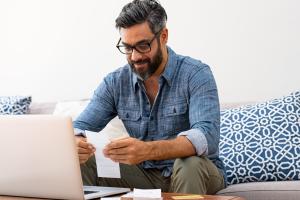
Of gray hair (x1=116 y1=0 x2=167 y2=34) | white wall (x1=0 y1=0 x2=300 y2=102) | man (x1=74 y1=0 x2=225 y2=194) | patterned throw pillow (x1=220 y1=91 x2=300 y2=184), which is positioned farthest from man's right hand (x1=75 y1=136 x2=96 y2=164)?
white wall (x1=0 y1=0 x2=300 y2=102)

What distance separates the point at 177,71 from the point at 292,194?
2.02 ft

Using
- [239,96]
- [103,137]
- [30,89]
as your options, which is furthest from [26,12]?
[103,137]

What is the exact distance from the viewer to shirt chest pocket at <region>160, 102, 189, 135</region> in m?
2.29

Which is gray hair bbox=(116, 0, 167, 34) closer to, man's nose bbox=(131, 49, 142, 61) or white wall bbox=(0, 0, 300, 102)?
man's nose bbox=(131, 49, 142, 61)

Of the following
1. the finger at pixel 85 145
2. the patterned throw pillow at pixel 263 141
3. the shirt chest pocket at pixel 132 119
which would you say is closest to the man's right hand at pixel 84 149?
the finger at pixel 85 145

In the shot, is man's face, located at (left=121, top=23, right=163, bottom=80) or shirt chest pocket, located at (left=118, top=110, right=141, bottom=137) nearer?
man's face, located at (left=121, top=23, right=163, bottom=80)

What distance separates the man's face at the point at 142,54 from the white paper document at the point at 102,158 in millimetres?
438

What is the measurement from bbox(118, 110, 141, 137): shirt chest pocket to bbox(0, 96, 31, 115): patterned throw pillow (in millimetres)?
1029

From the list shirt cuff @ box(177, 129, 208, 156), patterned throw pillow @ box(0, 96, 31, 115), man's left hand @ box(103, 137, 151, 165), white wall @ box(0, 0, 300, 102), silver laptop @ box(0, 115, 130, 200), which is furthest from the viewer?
patterned throw pillow @ box(0, 96, 31, 115)

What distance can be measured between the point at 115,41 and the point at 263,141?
3.73 ft

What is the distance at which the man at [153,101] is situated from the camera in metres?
2.19

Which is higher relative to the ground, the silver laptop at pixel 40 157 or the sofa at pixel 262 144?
the silver laptop at pixel 40 157

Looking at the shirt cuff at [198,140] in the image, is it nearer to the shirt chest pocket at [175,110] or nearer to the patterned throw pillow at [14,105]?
the shirt chest pocket at [175,110]

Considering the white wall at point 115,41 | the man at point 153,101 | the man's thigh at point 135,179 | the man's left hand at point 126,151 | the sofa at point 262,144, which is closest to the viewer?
the man's left hand at point 126,151
